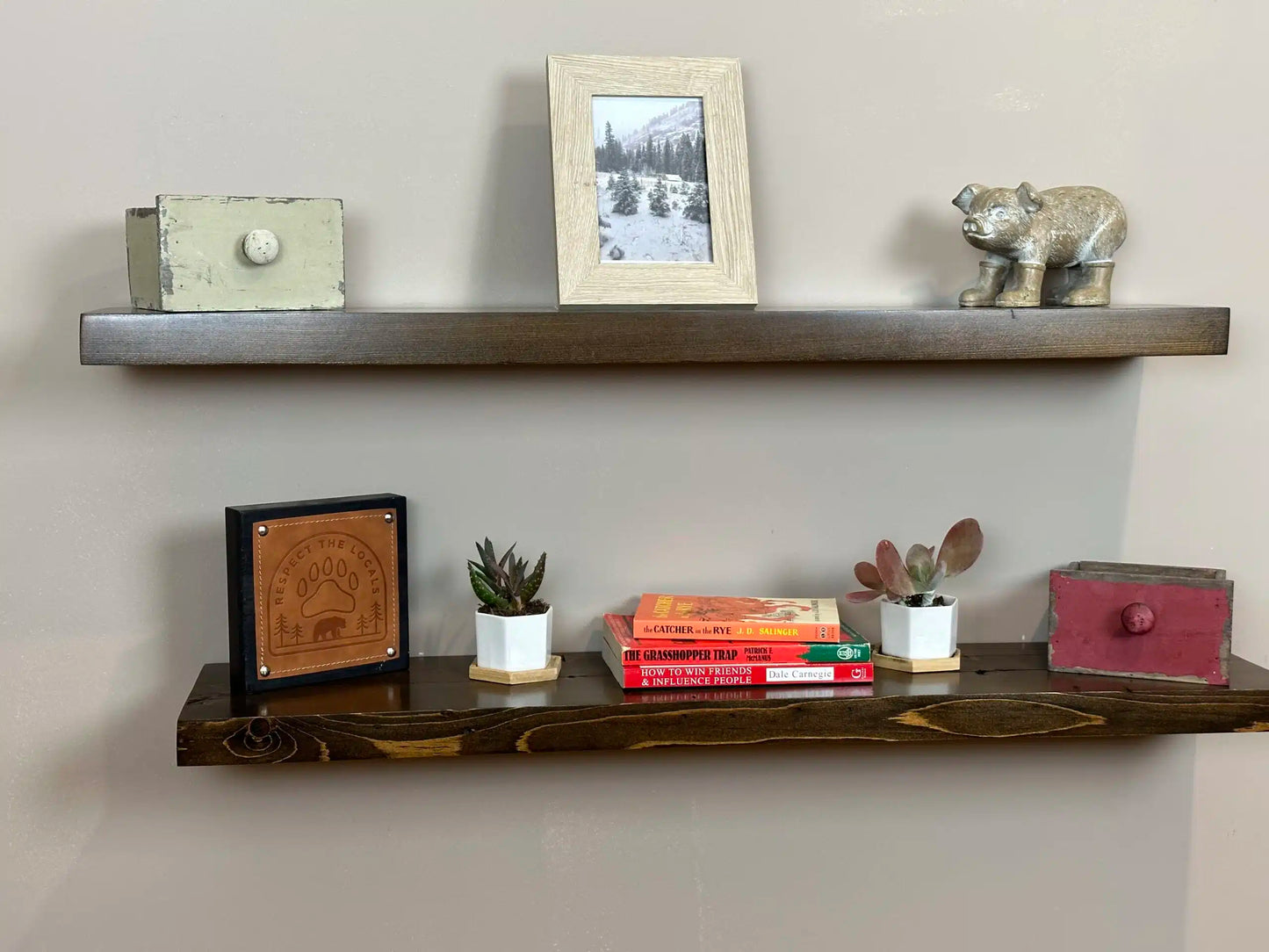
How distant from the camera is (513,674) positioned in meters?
1.29

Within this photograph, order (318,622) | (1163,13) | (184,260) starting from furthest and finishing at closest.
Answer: (1163,13) → (318,622) → (184,260)

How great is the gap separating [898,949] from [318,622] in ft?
2.61

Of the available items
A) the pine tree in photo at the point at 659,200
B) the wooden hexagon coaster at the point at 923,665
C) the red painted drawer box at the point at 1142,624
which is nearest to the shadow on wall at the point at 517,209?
the pine tree in photo at the point at 659,200

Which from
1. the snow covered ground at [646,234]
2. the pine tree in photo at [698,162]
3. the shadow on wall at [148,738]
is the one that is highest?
the pine tree in photo at [698,162]

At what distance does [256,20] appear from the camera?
4.28ft

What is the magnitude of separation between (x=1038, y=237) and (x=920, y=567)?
377 mm

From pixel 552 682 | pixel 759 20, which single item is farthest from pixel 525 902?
pixel 759 20

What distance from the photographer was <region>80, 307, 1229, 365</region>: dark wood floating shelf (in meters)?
1.17

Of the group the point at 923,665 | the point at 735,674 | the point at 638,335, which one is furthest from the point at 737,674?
the point at 638,335

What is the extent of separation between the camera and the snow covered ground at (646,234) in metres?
1.27

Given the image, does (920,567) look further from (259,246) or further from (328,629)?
(259,246)

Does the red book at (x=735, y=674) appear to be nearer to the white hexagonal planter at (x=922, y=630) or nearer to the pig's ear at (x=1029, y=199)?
the white hexagonal planter at (x=922, y=630)

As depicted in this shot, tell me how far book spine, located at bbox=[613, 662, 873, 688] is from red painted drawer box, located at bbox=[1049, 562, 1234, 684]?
0.25 metres

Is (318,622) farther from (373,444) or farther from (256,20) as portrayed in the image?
(256,20)
